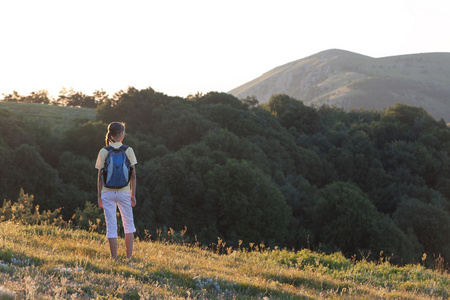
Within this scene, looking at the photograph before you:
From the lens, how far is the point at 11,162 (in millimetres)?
27062

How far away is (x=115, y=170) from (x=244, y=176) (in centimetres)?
2341

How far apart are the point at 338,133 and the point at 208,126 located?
1981 cm

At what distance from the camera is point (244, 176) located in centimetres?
2947

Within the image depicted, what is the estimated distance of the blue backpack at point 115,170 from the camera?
20.7ft

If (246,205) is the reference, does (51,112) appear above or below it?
above

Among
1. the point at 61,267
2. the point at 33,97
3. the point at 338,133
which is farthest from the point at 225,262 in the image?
the point at 33,97

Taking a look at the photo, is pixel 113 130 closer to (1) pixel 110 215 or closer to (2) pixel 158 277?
(1) pixel 110 215

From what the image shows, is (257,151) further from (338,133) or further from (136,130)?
(338,133)

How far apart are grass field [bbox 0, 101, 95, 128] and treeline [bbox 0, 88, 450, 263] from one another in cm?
544

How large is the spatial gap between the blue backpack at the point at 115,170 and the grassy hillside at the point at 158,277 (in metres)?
1.19

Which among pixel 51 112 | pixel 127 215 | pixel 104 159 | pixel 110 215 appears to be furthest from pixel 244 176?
pixel 51 112

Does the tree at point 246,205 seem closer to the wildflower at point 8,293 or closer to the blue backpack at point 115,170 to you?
the blue backpack at point 115,170

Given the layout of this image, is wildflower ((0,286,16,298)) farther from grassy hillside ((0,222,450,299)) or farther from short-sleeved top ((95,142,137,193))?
short-sleeved top ((95,142,137,193))

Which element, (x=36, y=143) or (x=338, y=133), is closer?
(x=36, y=143)
